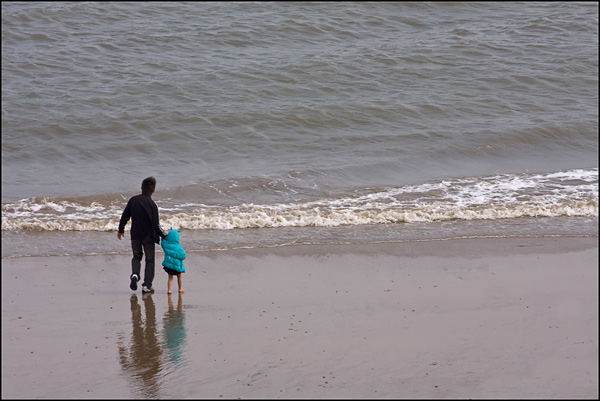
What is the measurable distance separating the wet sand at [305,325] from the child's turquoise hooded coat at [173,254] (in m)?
0.31

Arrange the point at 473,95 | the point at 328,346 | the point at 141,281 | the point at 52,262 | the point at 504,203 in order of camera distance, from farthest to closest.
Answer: the point at 473,95 → the point at 504,203 → the point at 52,262 → the point at 141,281 → the point at 328,346

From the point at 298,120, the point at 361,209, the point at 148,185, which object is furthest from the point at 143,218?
the point at 298,120

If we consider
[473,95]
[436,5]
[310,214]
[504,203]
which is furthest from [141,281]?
[436,5]

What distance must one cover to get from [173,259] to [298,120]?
9.06 metres

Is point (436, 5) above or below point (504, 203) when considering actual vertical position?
above

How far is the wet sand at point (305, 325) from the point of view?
18.5ft

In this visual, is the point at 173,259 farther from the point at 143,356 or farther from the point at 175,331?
the point at 143,356

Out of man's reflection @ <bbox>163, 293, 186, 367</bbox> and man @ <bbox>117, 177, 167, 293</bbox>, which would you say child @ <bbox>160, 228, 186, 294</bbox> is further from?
man's reflection @ <bbox>163, 293, 186, 367</bbox>

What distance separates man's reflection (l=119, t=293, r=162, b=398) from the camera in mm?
5594

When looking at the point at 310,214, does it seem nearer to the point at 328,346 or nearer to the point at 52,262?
the point at 52,262

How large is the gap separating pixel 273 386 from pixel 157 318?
1.88 m

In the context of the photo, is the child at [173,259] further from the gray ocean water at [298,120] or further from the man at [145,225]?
the gray ocean water at [298,120]

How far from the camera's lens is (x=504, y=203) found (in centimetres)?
1146

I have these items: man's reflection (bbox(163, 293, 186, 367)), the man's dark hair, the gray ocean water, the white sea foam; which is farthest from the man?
the white sea foam
